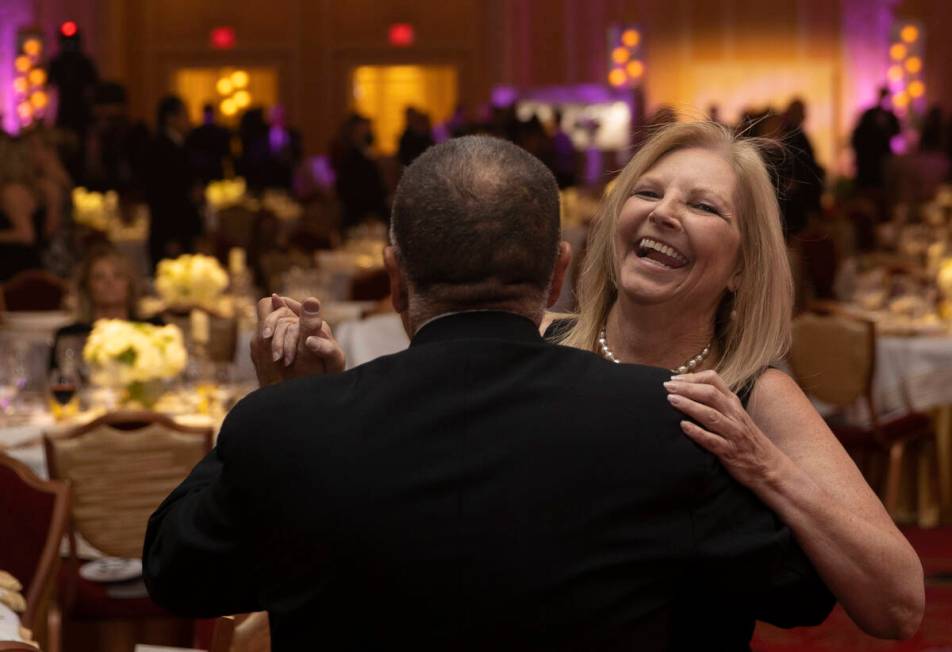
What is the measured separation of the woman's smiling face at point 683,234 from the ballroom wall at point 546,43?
1880cm

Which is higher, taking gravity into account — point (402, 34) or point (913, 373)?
point (402, 34)

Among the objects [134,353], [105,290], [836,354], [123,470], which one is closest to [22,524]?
[123,470]

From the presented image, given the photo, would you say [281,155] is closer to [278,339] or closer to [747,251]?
[747,251]

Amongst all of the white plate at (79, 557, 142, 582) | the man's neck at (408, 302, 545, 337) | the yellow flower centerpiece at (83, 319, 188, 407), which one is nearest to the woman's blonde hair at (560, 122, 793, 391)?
the man's neck at (408, 302, 545, 337)

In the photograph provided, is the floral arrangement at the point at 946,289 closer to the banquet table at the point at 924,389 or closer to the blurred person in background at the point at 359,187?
the banquet table at the point at 924,389

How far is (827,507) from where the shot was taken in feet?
5.77

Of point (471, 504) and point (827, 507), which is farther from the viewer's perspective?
point (827, 507)

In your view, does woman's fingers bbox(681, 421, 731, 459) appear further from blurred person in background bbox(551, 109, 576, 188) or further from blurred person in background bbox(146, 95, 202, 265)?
blurred person in background bbox(551, 109, 576, 188)

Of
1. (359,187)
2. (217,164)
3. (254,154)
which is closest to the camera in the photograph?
(359,187)

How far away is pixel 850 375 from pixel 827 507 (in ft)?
16.2

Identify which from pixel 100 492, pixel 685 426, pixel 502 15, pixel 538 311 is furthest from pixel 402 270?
pixel 502 15

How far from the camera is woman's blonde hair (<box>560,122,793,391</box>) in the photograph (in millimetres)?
2164

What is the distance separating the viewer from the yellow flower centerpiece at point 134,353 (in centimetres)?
512

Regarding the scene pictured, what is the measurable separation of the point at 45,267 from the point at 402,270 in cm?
866
